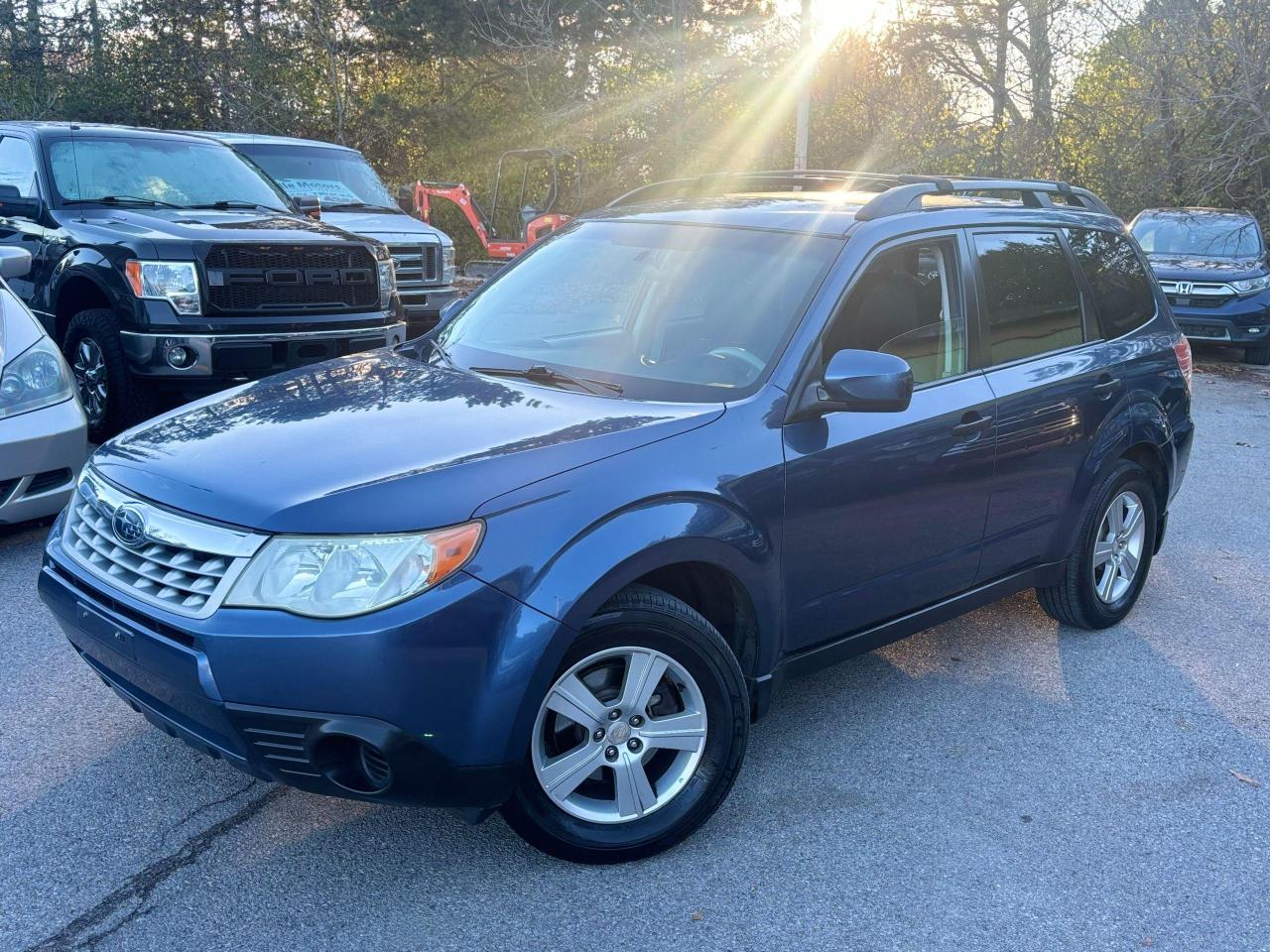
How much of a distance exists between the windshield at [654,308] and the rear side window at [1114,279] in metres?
1.60

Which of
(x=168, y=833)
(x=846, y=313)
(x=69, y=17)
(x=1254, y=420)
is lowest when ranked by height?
(x=1254, y=420)

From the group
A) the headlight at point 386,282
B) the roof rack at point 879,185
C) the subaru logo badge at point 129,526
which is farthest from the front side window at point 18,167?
the subaru logo badge at point 129,526

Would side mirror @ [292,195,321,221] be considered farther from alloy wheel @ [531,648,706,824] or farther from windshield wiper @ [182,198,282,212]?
alloy wheel @ [531,648,706,824]

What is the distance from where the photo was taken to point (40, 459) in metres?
5.48

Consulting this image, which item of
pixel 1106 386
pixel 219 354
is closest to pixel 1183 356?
pixel 1106 386

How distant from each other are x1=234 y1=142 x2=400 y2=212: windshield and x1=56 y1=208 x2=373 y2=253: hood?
11.5 ft

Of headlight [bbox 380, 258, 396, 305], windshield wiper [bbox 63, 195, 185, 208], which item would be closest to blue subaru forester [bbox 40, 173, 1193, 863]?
headlight [bbox 380, 258, 396, 305]

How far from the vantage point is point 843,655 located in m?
3.83

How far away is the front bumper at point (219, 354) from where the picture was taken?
23.5 feet

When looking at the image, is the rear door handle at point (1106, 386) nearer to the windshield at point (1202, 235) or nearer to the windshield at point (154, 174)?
the windshield at point (154, 174)

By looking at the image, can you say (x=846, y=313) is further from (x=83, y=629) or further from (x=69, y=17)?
(x=69, y=17)

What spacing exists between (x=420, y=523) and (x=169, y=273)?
5.22 metres

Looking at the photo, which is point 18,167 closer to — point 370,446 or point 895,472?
point 370,446

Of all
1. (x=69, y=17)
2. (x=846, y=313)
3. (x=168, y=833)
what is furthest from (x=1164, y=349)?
(x=69, y=17)
